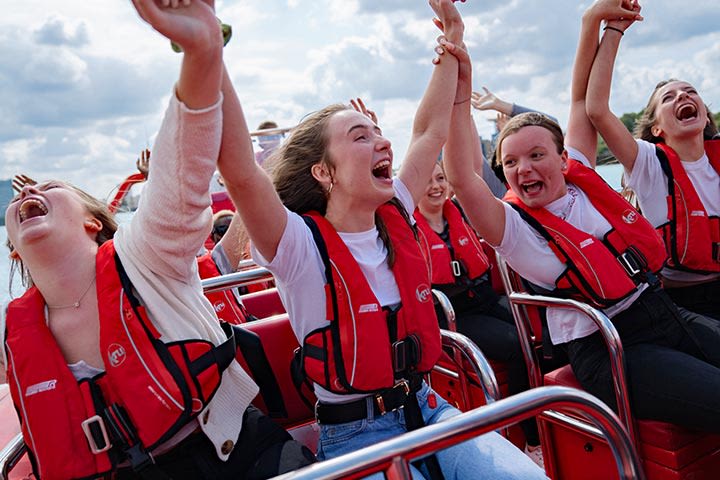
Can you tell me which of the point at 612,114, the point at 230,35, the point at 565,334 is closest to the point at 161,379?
the point at 230,35

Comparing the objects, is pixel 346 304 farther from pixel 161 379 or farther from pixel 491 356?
pixel 491 356

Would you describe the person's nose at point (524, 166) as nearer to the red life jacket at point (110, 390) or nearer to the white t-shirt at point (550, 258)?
the white t-shirt at point (550, 258)

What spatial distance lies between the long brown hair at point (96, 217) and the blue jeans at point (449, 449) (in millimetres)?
877

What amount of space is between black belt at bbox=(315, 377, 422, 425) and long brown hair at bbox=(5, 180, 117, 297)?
0.84 metres

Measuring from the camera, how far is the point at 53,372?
150 cm

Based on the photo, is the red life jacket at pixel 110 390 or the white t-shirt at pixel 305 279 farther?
the white t-shirt at pixel 305 279

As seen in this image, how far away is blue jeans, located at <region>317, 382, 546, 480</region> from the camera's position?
153 centimetres

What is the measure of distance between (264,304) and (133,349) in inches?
72.9

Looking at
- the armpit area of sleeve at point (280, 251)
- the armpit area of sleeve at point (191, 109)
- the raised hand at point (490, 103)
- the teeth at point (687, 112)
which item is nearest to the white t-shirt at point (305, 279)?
the armpit area of sleeve at point (280, 251)

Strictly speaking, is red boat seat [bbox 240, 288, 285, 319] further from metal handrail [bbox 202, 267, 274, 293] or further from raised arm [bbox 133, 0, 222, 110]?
raised arm [bbox 133, 0, 222, 110]

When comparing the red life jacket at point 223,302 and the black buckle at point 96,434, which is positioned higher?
the red life jacket at point 223,302

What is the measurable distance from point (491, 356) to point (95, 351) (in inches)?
79.9

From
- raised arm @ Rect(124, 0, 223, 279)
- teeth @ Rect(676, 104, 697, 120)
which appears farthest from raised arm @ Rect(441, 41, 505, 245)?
teeth @ Rect(676, 104, 697, 120)

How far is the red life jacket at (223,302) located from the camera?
9.37ft
